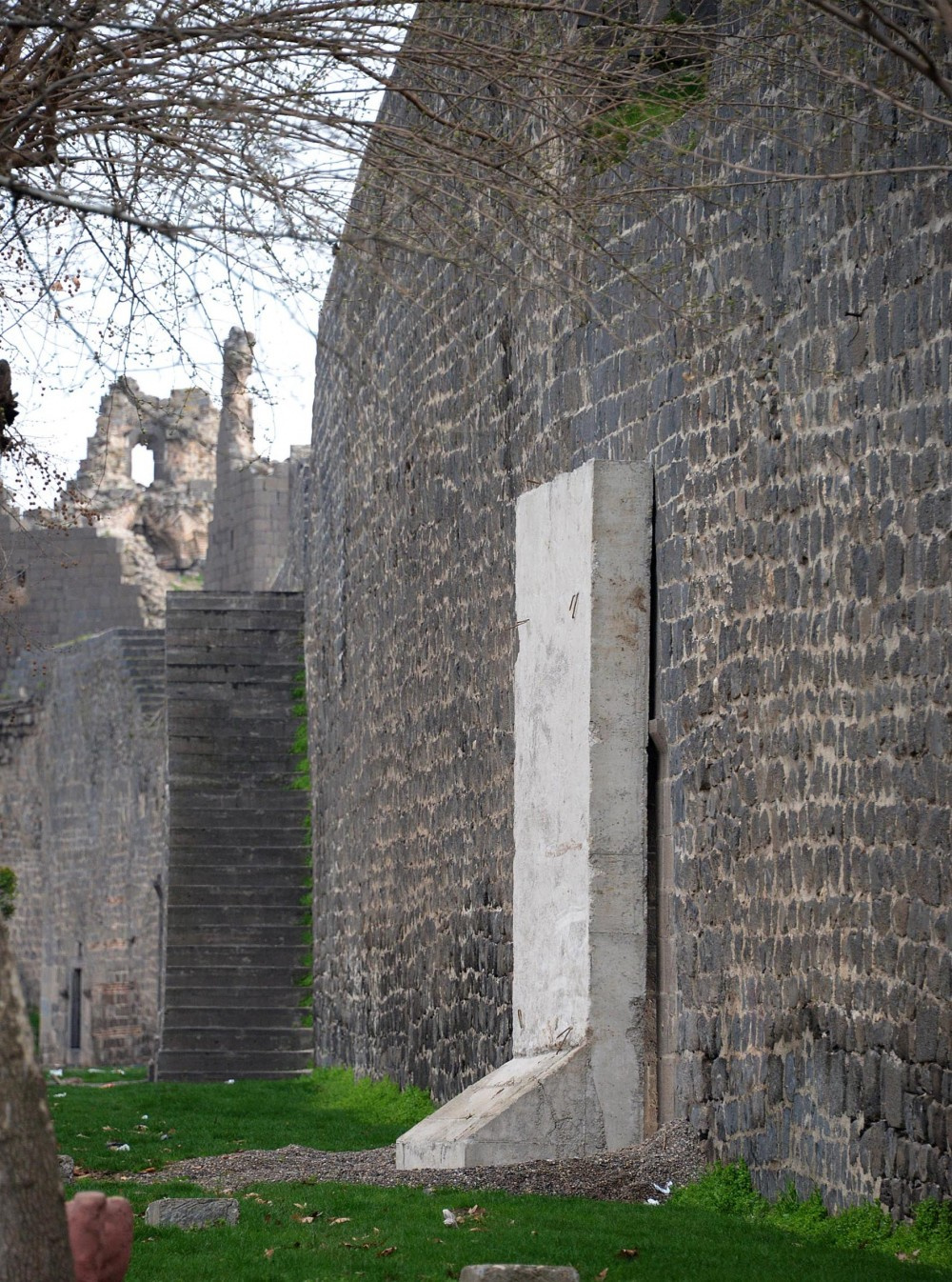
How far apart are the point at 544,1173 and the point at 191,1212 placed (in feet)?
5.59

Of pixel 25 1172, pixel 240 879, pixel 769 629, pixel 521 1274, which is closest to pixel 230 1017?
pixel 240 879

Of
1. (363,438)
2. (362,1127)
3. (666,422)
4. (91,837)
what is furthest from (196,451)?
(666,422)

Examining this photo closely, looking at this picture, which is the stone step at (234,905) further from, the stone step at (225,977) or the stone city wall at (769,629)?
the stone city wall at (769,629)

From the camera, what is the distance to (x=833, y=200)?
727cm

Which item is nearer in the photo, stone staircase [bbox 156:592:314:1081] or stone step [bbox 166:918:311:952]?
stone staircase [bbox 156:592:314:1081]

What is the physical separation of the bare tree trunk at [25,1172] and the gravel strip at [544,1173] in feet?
13.4

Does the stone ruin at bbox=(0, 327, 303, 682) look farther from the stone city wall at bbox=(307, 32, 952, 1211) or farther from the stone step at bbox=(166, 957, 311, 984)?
the stone city wall at bbox=(307, 32, 952, 1211)

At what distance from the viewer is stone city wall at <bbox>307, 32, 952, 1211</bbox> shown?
6.58m

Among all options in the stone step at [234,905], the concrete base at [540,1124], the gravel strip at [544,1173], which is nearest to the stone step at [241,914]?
the stone step at [234,905]

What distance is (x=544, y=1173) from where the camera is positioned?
26.9 feet

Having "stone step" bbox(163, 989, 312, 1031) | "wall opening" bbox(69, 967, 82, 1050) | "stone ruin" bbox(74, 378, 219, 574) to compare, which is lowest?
"wall opening" bbox(69, 967, 82, 1050)

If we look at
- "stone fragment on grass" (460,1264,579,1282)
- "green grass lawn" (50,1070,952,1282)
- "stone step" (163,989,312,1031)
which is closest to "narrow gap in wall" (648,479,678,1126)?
"green grass lawn" (50,1070,952,1282)

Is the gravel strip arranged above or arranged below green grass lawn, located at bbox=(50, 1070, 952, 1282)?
below

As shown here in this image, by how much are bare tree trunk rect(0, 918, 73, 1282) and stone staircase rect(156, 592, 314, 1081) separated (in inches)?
464
